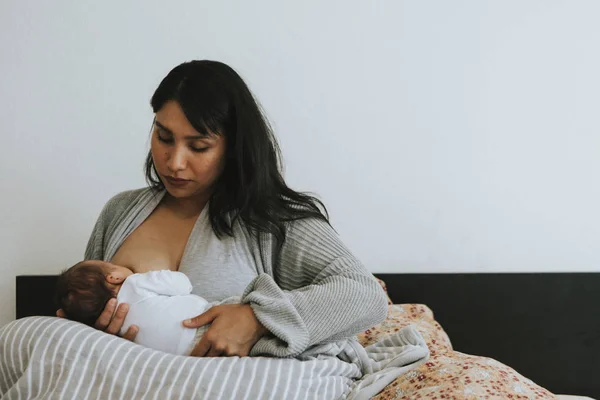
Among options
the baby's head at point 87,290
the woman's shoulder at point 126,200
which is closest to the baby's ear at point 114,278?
the baby's head at point 87,290

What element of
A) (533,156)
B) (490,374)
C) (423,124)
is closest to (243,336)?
(490,374)

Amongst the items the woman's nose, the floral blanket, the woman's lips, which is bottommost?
the floral blanket

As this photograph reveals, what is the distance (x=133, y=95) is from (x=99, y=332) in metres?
1.14

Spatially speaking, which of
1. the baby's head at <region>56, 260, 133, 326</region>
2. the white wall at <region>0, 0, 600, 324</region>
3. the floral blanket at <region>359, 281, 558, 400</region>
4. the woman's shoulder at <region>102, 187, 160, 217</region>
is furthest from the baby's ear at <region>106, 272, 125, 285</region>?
the white wall at <region>0, 0, 600, 324</region>

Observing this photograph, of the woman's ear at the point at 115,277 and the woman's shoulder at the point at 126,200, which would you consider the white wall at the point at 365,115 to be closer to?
the woman's shoulder at the point at 126,200

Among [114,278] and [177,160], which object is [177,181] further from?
[114,278]

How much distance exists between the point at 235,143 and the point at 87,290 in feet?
1.46

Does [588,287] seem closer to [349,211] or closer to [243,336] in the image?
[349,211]

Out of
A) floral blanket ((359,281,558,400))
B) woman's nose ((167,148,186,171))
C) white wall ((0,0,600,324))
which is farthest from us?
white wall ((0,0,600,324))

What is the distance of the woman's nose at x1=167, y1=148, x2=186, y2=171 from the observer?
155 centimetres

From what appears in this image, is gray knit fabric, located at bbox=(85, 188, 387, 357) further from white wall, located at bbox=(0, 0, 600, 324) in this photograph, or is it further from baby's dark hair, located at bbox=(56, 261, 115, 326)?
white wall, located at bbox=(0, 0, 600, 324)

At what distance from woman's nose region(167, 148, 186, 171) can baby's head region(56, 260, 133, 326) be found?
0.25 m

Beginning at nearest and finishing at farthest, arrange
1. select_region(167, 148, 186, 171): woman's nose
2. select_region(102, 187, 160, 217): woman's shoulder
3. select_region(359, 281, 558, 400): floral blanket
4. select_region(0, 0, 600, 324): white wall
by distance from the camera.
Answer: select_region(359, 281, 558, 400): floral blanket
select_region(167, 148, 186, 171): woman's nose
select_region(102, 187, 160, 217): woman's shoulder
select_region(0, 0, 600, 324): white wall

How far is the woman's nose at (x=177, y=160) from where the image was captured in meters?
1.55
